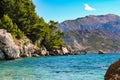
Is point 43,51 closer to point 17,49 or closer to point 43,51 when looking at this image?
point 43,51

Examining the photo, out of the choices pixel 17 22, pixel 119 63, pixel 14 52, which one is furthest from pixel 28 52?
pixel 119 63

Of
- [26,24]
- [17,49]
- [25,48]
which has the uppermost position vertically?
[26,24]

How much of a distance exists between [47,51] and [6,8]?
25.1 metres

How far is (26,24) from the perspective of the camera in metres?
125

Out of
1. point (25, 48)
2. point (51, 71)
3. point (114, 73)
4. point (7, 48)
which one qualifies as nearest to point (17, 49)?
point (7, 48)

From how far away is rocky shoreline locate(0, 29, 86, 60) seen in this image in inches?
3381

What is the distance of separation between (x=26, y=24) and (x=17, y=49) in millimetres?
36351

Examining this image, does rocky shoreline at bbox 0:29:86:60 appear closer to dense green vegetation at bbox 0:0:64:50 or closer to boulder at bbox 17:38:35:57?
boulder at bbox 17:38:35:57

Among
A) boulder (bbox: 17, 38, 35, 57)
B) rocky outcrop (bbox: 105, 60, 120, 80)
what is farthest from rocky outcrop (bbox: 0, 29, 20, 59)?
rocky outcrop (bbox: 105, 60, 120, 80)

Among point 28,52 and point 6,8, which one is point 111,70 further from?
point 6,8

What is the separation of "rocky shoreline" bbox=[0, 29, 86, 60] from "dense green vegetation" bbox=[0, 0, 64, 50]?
10.2ft

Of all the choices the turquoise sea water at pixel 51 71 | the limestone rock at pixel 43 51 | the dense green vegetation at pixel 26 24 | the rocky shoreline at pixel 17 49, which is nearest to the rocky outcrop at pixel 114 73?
the turquoise sea water at pixel 51 71

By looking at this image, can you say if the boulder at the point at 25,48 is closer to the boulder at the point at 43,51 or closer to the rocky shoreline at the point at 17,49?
the rocky shoreline at the point at 17,49

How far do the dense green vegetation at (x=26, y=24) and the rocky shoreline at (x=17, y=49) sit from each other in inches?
122
